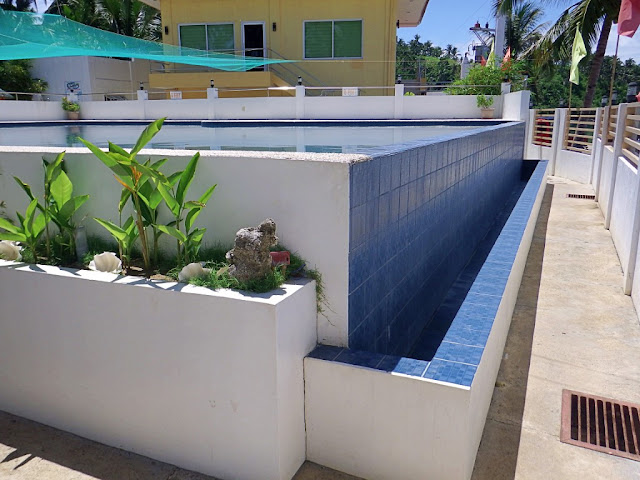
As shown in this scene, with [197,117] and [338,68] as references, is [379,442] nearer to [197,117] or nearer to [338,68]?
[197,117]

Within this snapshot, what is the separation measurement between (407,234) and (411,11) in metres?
20.1

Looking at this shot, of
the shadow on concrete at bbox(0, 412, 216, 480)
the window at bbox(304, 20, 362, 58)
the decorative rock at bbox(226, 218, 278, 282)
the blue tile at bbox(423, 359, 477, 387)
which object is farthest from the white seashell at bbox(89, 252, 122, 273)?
the window at bbox(304, 20, 362, 58)

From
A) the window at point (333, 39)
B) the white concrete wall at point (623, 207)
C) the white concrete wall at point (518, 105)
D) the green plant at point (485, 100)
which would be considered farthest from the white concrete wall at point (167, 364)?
the window at point (333, 39)

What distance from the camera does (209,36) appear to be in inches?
773

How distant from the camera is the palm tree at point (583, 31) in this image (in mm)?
16891

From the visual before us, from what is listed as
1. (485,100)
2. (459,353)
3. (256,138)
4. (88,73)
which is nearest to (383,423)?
(459,353)

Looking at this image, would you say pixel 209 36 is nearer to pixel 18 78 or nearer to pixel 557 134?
pixel 18 78

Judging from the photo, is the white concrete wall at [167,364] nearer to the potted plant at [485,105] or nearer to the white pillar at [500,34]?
the potted plant at [485,105]

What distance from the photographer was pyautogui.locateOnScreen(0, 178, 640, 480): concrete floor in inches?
112

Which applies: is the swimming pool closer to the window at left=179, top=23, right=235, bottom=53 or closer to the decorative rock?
the decorative rock

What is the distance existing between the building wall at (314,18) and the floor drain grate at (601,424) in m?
16.5

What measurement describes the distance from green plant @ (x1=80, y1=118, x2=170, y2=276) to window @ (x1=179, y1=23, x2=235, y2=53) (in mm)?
17708

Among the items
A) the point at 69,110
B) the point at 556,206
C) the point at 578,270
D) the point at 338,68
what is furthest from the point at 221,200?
the point at 338,68

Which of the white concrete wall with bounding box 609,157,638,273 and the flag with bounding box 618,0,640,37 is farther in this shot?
the flag with bounding box 618,0,640,37
